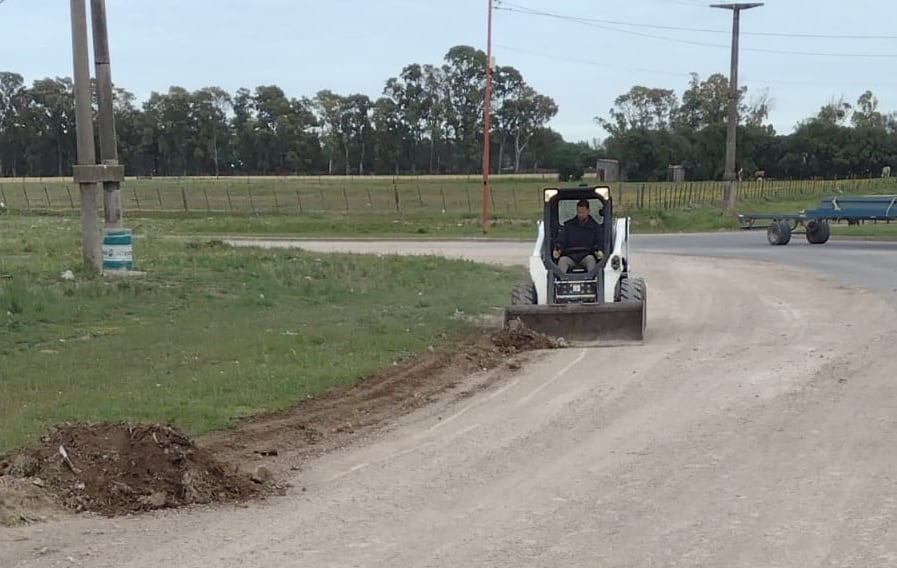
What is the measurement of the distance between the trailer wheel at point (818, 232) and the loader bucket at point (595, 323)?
21.4 meters

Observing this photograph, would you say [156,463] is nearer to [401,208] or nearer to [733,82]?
[733,82]

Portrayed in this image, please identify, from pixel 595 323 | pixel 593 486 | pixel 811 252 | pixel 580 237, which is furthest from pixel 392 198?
pixel 593 486

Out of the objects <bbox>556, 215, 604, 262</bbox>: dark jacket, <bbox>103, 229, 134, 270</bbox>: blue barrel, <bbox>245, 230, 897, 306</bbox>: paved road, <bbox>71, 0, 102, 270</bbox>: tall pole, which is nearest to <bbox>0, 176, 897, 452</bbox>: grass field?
<bbox>103, 229, 134, 270</bbox>: blue barrel

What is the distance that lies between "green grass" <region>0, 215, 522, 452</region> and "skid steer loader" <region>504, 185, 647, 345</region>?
1253mm

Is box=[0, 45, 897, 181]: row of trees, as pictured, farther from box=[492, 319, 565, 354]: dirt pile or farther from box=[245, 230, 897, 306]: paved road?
box=[492, 319, 565, 354]: dirt pile

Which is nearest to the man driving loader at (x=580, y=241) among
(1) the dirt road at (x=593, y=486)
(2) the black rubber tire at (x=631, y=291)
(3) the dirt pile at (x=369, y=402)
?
(2) the black rubber tire at (x=631, y=291)

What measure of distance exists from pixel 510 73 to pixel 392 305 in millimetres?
116461

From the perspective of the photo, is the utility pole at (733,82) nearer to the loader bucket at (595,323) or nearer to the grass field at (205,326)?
the grass field at (205,326)

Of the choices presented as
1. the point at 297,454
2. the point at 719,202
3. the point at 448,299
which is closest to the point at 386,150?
the point at 719,202

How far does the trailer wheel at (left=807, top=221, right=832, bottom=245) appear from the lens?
32.5 m

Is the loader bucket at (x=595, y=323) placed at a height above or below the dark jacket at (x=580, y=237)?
below

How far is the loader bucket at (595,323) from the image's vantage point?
13.0 m

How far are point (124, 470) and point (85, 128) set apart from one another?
14100 millimetres

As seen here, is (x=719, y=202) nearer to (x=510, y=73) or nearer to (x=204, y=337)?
(x=204, y=337)
